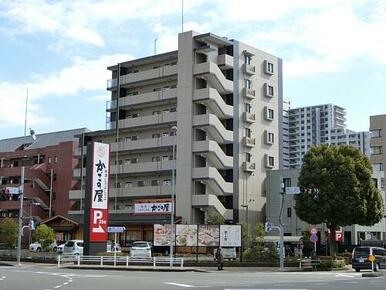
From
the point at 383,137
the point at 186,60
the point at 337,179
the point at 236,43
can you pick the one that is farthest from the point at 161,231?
the point at 383,137

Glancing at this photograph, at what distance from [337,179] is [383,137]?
42.8 meters

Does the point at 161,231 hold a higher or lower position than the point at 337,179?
lower

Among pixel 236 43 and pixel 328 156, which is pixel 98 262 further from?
pixel 236 43

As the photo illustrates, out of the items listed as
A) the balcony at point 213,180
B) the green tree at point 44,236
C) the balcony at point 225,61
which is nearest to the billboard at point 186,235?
the balcony at point 213,180

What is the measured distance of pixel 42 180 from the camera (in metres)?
87.8

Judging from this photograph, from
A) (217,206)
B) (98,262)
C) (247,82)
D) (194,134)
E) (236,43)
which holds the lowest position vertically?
(98,262)

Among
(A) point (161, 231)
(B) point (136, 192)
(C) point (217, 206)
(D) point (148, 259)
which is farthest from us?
(B) point (136, 192)

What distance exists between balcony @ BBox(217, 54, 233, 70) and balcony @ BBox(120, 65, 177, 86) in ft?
17.5

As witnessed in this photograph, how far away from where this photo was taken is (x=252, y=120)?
70062 mm

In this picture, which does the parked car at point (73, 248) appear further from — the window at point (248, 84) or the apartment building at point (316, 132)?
the apartment building at point (316, 132)

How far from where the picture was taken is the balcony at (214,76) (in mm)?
65125

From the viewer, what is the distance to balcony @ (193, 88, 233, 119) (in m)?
64.8

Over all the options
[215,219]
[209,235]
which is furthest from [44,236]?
[209,235]

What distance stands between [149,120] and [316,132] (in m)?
67.9
